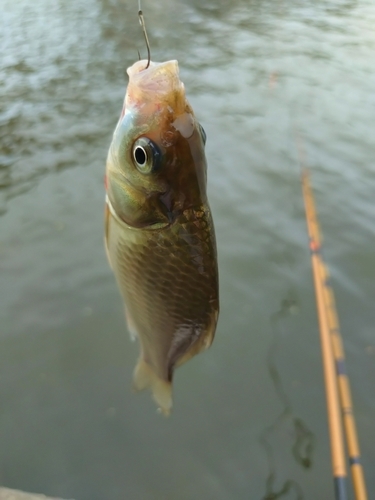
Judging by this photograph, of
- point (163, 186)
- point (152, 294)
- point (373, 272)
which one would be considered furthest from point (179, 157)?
point (373, 272)

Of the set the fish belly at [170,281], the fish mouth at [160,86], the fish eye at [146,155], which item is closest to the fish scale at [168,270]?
the fish belly at [170,281]

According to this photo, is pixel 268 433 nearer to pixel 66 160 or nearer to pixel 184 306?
pixel 184 306

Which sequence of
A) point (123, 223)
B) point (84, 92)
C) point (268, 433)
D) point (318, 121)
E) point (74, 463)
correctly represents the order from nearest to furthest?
point (123, 223) → point (74, 463) → point (268, 433) → point (318, 121) → point (84, 92)

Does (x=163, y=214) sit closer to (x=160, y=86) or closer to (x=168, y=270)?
(x=168, y=270)

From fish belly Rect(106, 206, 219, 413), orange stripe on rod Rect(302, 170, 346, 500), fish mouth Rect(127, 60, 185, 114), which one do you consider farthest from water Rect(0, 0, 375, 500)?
fish mouth Rect(127, 60, 185, 114)

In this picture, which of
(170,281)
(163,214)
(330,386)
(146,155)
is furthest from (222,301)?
(146,155)

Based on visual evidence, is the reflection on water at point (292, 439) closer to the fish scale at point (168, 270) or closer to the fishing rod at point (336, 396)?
the fishing rod at point (336, 396)
